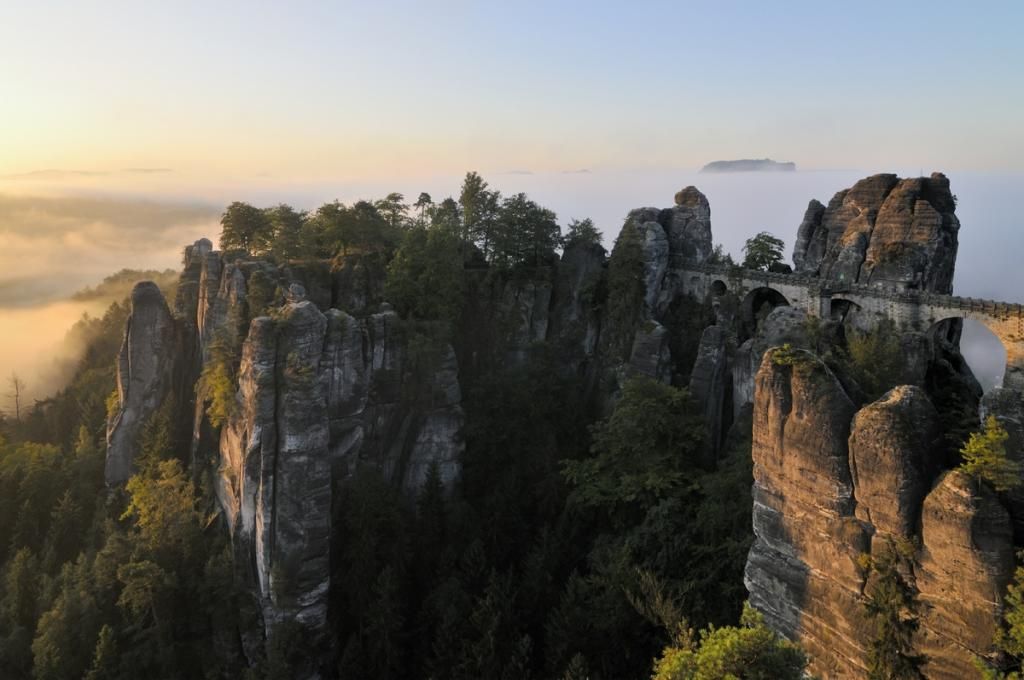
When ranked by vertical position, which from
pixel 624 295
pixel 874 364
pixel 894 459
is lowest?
pixel 874 364

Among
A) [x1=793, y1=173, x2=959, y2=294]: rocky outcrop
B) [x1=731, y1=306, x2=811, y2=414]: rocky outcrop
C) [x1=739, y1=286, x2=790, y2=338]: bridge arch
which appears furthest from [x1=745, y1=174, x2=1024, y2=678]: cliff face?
[x1=739, y1=286, x2=790, y2=338]: bridge arch

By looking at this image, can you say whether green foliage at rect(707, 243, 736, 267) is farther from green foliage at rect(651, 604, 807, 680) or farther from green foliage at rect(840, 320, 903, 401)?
green foliage at rect(651, 604, 807, 680)

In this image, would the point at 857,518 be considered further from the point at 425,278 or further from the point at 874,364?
the point at 425,278

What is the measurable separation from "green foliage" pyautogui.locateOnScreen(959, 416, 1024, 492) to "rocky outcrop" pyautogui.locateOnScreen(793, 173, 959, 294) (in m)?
22.3

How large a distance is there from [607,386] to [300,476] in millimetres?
17600

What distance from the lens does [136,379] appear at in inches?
1415

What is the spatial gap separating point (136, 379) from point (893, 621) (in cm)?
3590

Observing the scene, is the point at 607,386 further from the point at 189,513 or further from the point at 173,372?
the point at 173,372

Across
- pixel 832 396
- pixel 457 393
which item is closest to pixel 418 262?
pixel 457 393

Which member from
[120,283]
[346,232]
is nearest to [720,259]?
[346,232]

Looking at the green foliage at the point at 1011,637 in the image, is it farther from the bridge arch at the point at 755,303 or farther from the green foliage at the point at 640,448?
the bridge arch at the point at 755,303

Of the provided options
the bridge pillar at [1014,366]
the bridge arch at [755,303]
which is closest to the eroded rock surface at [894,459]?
the bridge pillar at [1014,366]

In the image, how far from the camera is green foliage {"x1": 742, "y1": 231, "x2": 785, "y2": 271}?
141ft

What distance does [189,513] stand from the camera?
99.1ft
